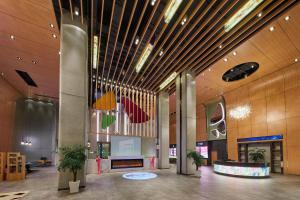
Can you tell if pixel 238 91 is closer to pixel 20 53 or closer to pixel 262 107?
pixel 262 107

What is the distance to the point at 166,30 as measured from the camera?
862 centimetres

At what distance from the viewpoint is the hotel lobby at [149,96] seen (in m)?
7.20

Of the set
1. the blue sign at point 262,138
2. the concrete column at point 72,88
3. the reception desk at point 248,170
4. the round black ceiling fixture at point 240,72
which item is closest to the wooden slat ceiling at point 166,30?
the concrete column at point 72,88

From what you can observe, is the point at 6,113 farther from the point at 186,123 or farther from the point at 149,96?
the point at 186,123

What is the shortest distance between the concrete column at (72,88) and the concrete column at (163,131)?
28.3 ft

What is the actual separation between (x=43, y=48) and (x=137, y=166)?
9644 mm

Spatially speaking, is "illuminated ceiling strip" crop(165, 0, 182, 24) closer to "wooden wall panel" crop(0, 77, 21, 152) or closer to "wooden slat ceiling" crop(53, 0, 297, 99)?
"wooden slat ceiling" crop(53, 0, 297, 99)

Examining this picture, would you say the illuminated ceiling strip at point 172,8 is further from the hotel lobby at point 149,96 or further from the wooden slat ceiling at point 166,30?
the wooden slat ceiling at point 166,30

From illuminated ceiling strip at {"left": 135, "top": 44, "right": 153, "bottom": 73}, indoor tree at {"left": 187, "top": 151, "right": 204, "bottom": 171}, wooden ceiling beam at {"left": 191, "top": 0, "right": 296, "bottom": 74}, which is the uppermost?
wooden ceiling beam at {"left": 191, "top": 0, "right": 296, "bottom": 74}

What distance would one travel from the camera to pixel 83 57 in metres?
8.04

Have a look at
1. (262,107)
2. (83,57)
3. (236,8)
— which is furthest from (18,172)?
(262,107)

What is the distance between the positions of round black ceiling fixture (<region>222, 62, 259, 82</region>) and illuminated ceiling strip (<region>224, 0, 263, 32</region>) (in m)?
5.80

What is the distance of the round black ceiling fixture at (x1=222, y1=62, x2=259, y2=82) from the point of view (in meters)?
13.1

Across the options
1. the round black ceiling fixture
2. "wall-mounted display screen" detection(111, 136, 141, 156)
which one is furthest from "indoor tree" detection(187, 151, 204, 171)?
the round black ceiling fixture
